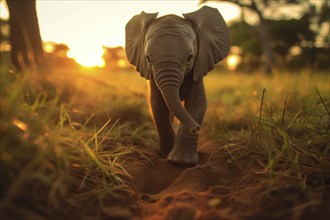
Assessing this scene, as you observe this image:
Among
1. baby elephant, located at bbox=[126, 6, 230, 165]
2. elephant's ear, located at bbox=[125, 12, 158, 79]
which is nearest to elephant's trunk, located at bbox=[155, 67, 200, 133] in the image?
baby elephant, located at bbox=[126, 6, 230, 165]

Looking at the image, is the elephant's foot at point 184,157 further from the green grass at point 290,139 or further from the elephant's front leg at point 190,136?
the green grass at point 290,139

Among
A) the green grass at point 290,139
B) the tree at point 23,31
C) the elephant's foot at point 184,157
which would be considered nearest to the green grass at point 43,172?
the elephant's foot at point 184,157

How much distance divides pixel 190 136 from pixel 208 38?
0.77 m

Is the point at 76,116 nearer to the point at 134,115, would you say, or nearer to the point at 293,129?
the point at 134,115

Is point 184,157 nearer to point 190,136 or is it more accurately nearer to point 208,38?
point 190,136

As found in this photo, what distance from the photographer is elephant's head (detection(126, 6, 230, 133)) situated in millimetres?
2156

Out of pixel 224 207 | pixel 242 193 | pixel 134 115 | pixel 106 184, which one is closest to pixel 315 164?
pixel 242 193

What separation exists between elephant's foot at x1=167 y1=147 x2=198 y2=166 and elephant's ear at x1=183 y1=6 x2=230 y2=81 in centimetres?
53

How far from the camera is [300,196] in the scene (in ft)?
5.52

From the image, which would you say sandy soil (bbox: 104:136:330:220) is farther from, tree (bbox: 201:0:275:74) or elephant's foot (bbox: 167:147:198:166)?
tree (bbox: 201:0:275:74)

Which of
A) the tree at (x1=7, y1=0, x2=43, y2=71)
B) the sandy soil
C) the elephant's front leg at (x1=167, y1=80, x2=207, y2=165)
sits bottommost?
the sandy soil

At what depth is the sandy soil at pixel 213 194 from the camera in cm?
155

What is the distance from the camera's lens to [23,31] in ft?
12.6

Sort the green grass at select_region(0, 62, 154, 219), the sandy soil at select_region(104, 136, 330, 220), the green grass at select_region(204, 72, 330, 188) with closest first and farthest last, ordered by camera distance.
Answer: the green grass at select_region(0, 62, 154, 219), the sandy soil at select_region(104, 136, 330, 220), the green grass at select_region(204, 72, 330, 188)
